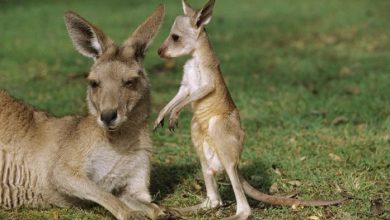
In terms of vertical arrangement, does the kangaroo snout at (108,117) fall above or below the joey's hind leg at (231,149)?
above

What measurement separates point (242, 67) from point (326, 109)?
2163mm

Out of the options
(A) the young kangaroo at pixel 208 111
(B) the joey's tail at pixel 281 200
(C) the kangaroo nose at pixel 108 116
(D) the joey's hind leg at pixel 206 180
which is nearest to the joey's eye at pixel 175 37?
(A) the young kangaroo at pixel 208 111

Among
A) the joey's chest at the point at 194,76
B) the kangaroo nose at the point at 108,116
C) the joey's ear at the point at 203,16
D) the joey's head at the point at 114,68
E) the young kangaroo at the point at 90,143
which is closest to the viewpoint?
the kangaroo nose at the point at 108,116

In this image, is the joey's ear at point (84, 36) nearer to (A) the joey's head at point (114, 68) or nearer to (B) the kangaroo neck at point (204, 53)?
(A) the joey's head at point (114, 68)

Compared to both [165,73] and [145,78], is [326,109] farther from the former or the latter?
[145,78]

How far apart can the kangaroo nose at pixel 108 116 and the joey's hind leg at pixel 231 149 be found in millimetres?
577

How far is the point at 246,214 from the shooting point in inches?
152

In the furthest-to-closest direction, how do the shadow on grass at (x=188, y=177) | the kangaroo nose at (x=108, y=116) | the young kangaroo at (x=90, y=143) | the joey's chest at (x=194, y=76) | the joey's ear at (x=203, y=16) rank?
1. the shadow on grass at (x=188, y=177)
2. the joey's ear at (x=203, y=16)
3. the joey's chest at (x=194, y=76)
4. the young kangaroo at (x=90, y=143)
5. the kangaroo nose at (x=108, y=116)

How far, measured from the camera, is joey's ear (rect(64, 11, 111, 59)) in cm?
409

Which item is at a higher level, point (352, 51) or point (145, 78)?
point (145, 78)

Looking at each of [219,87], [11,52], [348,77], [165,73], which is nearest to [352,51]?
[348,77]

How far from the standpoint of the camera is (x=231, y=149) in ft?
12.9

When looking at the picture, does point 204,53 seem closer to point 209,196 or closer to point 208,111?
point 208,111

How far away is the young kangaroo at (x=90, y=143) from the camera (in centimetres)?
394
